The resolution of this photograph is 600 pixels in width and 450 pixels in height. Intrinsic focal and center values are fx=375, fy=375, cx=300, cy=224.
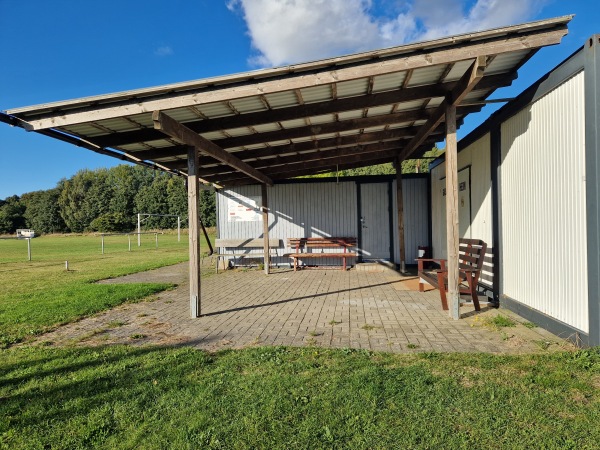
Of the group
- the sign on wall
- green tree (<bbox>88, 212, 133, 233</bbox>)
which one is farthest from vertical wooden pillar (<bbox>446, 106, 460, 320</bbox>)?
green tree (<bbox>88, 212, 133, 233</bbox>)

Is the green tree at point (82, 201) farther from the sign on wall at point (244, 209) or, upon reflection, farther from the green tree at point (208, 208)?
the sign on wall at point (244, 209)

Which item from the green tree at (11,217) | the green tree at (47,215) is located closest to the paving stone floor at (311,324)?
the green tree at (47,215)

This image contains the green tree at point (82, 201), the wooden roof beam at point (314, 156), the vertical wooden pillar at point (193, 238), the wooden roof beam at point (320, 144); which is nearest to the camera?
the vertical wooden pillar at point (193, 238)

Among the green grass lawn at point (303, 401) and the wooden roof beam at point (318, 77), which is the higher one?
the wooden roof beam at point (318, 77)

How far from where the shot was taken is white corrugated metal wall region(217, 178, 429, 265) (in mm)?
11383

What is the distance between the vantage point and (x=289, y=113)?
568cm

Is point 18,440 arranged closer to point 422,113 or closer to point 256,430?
point 256,430

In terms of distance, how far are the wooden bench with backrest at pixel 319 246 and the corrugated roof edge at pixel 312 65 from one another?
282 inches

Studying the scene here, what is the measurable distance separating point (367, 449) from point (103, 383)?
90.6 inches

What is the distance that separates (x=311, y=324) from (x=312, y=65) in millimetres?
3257

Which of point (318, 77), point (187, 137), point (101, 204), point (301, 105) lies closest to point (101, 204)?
point (101, 204)

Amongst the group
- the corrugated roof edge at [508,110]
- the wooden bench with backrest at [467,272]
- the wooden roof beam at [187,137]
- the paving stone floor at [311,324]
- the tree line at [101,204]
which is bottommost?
the paving stone floor at [311,324]

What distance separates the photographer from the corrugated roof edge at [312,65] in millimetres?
4285

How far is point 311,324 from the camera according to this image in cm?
500
